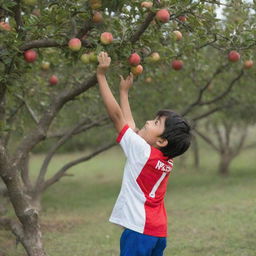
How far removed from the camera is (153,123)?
363 cm

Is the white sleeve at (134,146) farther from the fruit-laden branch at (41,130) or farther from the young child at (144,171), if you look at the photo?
the fruit-laden branch at (41,130)

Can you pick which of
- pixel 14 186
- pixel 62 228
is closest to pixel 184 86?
pixel 62 228

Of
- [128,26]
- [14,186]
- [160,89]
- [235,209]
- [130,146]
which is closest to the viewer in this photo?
[130,146]

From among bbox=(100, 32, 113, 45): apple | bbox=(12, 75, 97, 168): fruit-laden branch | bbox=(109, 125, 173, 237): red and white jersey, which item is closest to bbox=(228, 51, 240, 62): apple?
bbox=(12, 75, 97, 168): fruit-laden branch

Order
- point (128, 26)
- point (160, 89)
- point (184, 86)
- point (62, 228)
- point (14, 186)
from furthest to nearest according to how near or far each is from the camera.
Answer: point (184, 86) → point (160, 89) → point (62, 228) → point (14, 186) → point (128, 26)

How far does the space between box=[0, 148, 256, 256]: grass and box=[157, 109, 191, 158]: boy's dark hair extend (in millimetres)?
3077

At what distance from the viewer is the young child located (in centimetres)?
352

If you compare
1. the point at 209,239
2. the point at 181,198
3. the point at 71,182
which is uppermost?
the point at 209,239

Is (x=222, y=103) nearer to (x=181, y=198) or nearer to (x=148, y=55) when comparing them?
(x=181, y=198)

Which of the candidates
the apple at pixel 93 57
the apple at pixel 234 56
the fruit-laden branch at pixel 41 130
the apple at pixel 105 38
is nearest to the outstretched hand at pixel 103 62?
the apple at pixel 93 57

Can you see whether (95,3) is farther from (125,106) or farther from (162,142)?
(162,142)

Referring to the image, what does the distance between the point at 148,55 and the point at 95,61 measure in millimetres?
1162

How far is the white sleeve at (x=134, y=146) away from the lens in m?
3.49

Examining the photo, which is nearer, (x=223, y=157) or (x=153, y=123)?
(x=153, y=123)
